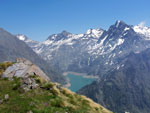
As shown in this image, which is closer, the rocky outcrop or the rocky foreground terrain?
the rocky foreground terrain

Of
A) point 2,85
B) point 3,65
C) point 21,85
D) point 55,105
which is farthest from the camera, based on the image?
point 3,65

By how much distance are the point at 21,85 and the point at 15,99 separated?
3003 mm

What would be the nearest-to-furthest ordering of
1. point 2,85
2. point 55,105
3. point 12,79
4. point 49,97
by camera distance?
1. point 55,105
2. point 49,97
3. point 2,85
4. point 12,79

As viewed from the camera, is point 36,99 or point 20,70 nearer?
point 36,99

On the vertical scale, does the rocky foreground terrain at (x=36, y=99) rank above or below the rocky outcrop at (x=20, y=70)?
below

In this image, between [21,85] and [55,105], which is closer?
[55,105]

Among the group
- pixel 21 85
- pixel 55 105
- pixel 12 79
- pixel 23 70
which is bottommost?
pixel 55 105

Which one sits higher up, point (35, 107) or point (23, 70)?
point (23, 70)

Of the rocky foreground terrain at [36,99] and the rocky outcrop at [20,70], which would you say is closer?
the rocky foreground terrain at [36,99]

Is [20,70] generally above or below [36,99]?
above

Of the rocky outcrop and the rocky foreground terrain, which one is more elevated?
the rocky outcrop

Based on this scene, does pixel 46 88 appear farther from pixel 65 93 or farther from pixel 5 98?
pixel 5 98

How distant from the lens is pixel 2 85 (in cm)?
2303

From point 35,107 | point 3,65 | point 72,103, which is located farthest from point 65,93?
point 3,65
